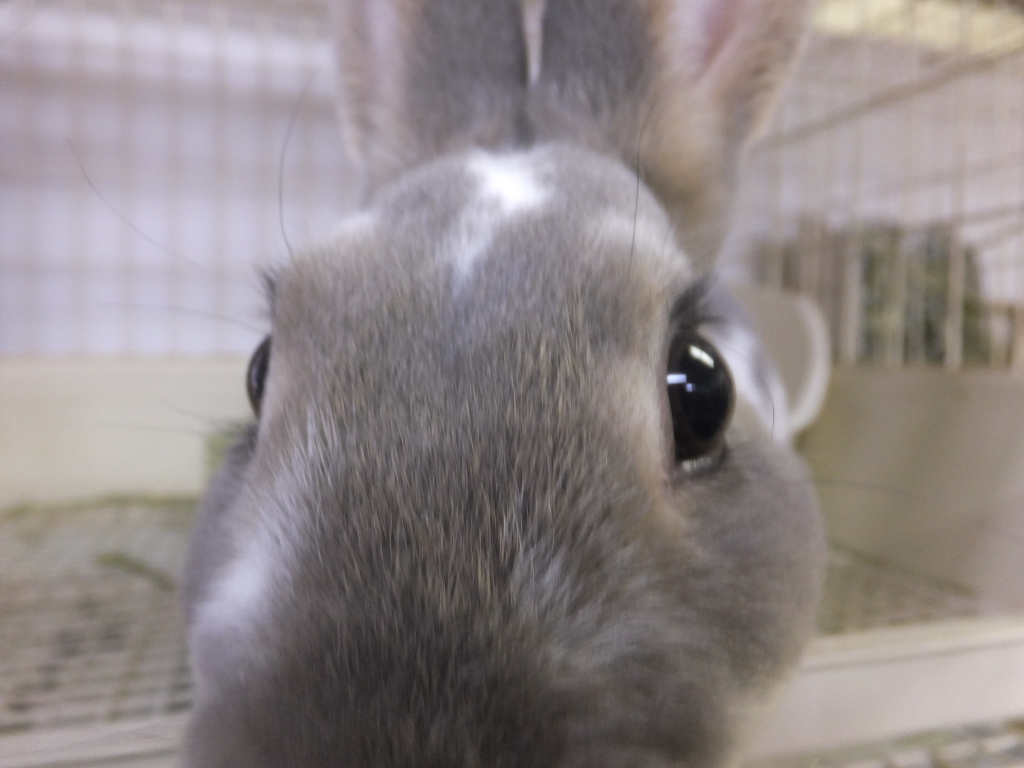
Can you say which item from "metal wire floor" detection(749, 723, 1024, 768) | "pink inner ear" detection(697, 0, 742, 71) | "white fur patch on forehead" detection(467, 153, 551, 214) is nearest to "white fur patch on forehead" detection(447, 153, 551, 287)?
"white fur patch on forehead" detection(467, 153, 551, 214)

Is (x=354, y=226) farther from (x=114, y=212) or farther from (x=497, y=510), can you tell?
(x=114, y=212)

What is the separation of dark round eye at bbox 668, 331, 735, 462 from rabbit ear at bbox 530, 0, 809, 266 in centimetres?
40

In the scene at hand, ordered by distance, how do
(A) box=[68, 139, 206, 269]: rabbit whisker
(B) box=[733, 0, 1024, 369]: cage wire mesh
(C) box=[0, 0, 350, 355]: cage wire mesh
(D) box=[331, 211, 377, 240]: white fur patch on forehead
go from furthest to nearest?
(C) box=[0, 0, 350, 355]: cage wire mesh
(B) box=[733, 0, 1024, 369]: cage wire mesh
(A) box=[68, 139, 206, 269]: rabbit whisker
(D) box=[331, 211, 377, 240]: white fur patch on forehead

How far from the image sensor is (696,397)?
61cm

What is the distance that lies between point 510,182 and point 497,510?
426mm

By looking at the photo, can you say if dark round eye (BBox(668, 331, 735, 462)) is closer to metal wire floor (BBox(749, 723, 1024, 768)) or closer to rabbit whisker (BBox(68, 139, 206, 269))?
metal wire floor (BBox(749, 723, 1024, 768))

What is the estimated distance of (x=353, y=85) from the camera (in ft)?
3.78

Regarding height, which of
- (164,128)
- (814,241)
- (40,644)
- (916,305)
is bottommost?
(40,644)

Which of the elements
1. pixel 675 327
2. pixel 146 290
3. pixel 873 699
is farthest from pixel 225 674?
pixel 146 290

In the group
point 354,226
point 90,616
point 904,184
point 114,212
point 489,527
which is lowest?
point 90,616

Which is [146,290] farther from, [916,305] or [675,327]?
[916,305]

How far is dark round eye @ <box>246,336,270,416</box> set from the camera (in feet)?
2.32

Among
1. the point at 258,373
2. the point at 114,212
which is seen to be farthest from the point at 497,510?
the point at 114,212

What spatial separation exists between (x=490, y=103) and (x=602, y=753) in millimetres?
877
